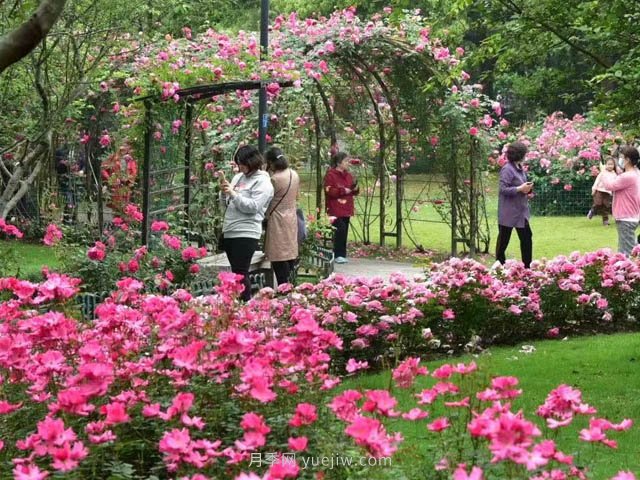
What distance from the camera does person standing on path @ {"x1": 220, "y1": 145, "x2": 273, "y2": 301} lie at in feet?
28.8

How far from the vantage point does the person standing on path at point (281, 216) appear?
379 inches

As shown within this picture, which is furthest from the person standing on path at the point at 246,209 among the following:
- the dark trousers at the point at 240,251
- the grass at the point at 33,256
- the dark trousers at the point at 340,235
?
the dark trousers at the point at 340,235

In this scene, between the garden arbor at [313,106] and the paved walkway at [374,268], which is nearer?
the garden arbor at [313,106]

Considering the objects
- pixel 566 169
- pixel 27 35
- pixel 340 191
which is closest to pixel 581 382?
pixel 27 35

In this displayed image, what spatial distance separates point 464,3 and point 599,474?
3636 mm

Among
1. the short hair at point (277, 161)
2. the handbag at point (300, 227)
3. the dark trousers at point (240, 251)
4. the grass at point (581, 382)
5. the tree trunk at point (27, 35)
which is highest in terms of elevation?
the tree trunk at point (27, 35)

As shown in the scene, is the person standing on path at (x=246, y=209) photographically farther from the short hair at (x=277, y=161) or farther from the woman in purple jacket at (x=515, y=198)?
the woman in purple jacket at (x=515, y=198)

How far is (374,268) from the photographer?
14.7 m

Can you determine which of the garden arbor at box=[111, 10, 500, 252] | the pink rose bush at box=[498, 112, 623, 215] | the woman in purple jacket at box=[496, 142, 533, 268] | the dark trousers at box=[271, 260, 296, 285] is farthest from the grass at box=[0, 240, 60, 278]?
the pink rose bush at box=[498, 112, 623, 215]

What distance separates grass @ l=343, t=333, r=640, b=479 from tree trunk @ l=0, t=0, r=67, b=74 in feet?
6.76

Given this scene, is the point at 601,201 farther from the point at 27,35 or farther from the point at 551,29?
the point at 27,35

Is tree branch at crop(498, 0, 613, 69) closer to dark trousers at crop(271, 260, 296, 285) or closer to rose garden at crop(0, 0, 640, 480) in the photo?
rose garden at crop(0, 0, 640, 480)

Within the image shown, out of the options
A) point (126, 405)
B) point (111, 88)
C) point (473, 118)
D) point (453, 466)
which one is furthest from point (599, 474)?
point (473, 118)

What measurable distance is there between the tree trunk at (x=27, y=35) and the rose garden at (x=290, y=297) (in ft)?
2.92
